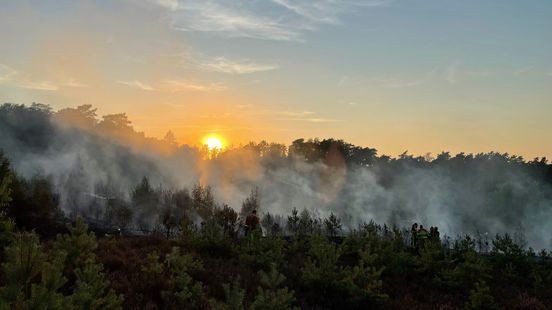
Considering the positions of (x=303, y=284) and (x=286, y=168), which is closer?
(x=303, y=284)

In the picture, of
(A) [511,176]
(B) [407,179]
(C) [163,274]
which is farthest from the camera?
(B) [407,179]

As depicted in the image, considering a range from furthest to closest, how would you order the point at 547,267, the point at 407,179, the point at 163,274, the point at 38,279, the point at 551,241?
the point at 407,179 < the point at 551,241 < the point at 547,267 < the point at 163,274 < the point at 38,279

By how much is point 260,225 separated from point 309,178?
5413cm

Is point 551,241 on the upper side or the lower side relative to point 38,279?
lower

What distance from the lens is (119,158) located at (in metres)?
72.4

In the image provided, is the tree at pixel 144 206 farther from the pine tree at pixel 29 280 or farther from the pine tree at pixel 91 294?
the pine tree at pixel 29 280

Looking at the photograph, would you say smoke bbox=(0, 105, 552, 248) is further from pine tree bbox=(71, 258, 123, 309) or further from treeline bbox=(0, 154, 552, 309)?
pine tree bbox=(71, 258, 123, 309)

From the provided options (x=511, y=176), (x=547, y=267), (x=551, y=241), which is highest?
(x=511, y=176)

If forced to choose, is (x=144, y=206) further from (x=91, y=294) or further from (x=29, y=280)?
(x=29, y=280)

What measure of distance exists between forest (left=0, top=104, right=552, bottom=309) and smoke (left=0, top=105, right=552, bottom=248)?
259 mm

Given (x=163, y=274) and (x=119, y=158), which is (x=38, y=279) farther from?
(x=119, y=158)

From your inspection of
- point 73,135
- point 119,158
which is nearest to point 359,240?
point 119,158

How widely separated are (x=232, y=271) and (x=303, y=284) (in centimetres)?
229

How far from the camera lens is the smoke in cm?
6391
